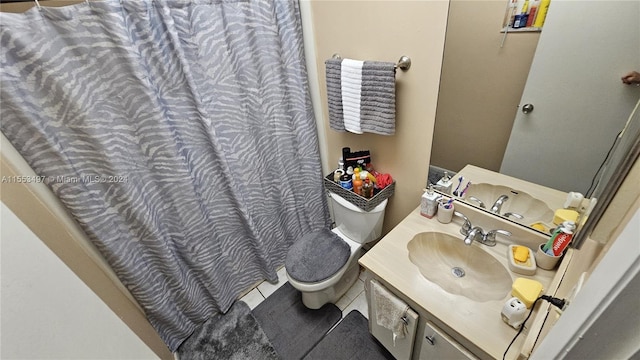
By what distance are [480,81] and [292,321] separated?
64.5 inches

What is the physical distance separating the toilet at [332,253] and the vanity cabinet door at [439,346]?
57 centimetres

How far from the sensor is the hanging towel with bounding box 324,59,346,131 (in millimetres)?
1216

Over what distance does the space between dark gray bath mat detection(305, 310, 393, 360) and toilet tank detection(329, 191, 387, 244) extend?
0.52 metres

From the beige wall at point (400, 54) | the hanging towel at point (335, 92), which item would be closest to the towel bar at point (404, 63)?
the beige wall at point (400, 54)

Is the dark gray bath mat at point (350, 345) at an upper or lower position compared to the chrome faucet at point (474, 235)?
lower

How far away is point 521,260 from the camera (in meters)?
0.93

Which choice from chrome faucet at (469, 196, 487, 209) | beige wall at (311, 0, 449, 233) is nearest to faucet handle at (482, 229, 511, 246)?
chrome faucet at (469, 196, 487, 209)

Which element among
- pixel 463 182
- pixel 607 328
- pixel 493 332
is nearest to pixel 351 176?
pixel 463 182

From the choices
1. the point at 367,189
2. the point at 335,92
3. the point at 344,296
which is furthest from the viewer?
the point at 344,296

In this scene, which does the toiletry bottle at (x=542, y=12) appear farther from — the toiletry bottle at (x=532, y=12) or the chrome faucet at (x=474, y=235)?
the chrome faucet at (x=474, y=235)

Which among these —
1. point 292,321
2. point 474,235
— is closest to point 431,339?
point 474,235

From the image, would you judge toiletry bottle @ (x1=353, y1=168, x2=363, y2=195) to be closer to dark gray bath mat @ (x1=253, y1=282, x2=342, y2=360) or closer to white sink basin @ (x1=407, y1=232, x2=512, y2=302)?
white sink basin @ (x1=407, y1=232, x2=512, y2=302)

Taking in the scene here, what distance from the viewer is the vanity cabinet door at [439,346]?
84cm

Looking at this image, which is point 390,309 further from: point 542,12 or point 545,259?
point 542,12
